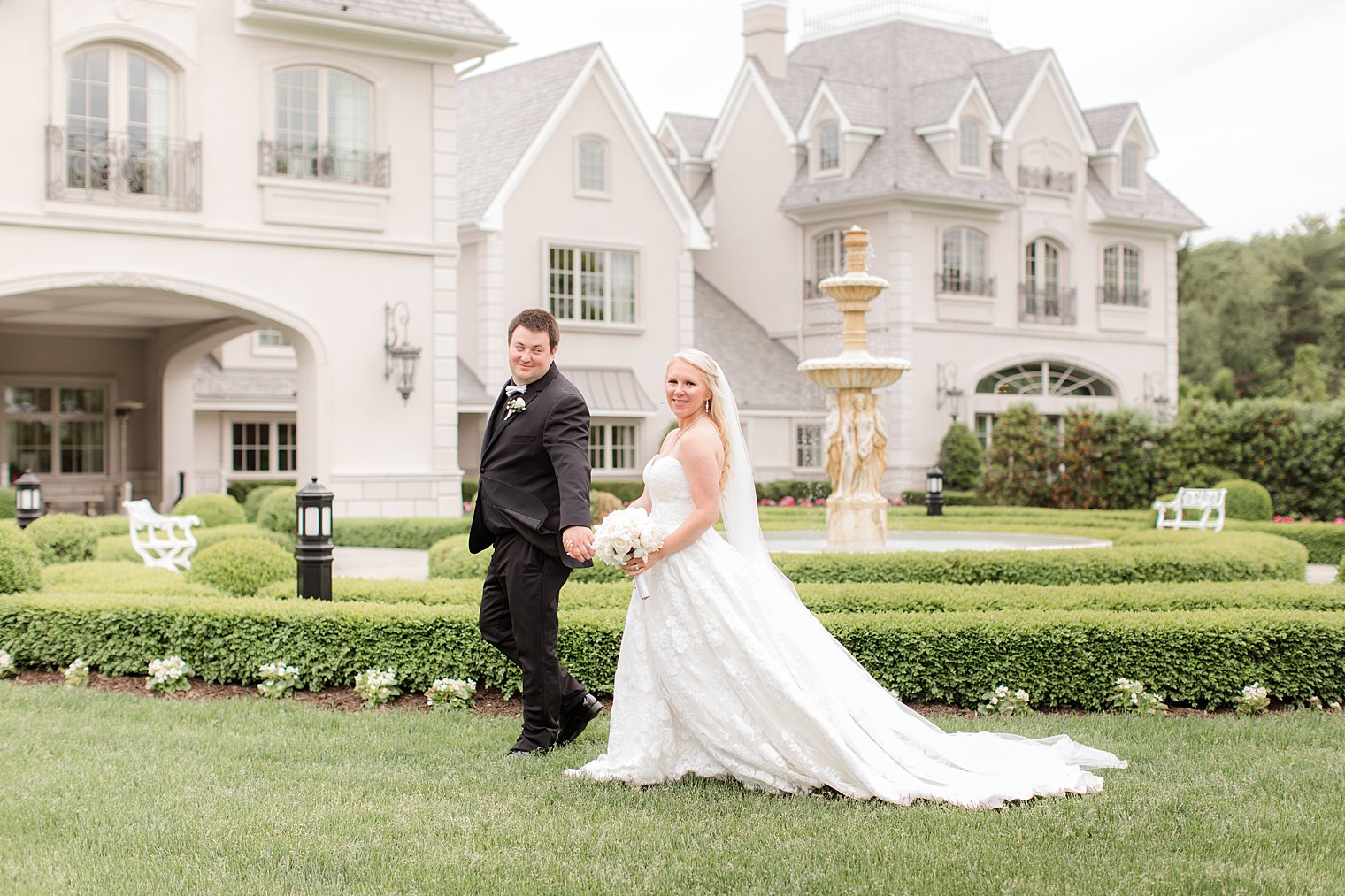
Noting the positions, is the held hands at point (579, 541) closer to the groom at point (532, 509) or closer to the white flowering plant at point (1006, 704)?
the groom at point (532, 509)

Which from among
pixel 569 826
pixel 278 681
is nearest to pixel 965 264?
pixel 278 681

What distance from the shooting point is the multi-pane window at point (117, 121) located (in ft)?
61.2

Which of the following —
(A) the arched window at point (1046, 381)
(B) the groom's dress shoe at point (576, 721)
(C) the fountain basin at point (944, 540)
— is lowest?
(B) the groom's dress shoe at point (576, 721)

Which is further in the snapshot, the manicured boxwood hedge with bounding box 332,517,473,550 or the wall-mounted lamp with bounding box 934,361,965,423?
the wall-mounted lamp with bounding box 934,361,965,423

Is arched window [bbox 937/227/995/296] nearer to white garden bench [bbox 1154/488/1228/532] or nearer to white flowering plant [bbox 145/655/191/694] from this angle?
white garden bench [bbox 1154/488/1228/532]

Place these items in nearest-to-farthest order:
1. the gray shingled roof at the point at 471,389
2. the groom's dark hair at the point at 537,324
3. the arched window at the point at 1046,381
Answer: the groom's dark hair at the point at 537,324 < the gray shingled roof at the point at 471,389 < the arched window at the point at 1046,381

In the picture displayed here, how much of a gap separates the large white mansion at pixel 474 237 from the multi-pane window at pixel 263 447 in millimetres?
63

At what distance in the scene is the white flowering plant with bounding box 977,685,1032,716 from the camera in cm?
812

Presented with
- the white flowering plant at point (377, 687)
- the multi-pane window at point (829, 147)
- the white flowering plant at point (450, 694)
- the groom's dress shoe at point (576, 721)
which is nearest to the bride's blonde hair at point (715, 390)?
the groom's dress shoe at point (576, 721)

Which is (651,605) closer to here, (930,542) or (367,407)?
(930,542)

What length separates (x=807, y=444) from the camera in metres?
31.1

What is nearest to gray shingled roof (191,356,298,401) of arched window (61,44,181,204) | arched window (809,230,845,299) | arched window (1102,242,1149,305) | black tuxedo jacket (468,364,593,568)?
arched window (61,44,181,204)

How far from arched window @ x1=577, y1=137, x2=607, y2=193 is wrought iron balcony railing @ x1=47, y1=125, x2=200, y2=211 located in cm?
1019

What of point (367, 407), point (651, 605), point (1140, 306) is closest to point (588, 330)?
point (367, 407)
